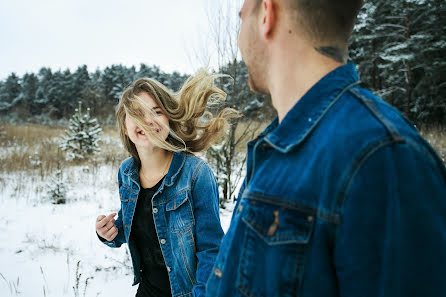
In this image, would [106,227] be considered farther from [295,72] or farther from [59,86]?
[59,86]

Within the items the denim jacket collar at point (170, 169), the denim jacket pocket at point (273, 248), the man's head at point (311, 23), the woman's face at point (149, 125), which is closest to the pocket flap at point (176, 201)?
the denim jacket collar at point (170, 169)

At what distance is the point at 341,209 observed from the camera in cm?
63

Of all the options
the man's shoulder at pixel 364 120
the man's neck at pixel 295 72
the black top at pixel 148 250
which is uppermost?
the man's neck at pixel 295 72

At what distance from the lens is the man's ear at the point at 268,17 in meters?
0.88

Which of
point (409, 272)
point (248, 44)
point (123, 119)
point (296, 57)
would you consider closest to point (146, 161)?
point (123, 119)

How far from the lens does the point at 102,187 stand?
7.53 m

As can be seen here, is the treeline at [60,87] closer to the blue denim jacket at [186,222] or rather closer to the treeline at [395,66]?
the treeline at [395,66]

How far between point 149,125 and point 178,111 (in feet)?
0.93

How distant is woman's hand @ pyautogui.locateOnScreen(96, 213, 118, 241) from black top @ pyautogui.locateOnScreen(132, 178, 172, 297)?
15cm

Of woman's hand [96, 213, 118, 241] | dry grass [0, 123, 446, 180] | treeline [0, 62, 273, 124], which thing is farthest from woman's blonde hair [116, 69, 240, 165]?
treeline [0, 62, 273, 124]

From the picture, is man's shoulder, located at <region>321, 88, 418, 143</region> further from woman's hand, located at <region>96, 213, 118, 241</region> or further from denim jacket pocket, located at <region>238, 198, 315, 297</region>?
woman's hand, located at <region>96, 213, 118, 241</region>

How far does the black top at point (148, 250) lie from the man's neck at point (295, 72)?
1425mm

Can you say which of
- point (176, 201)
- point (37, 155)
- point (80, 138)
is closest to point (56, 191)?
point (37, 155)

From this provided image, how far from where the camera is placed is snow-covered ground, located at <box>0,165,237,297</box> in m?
3.37
